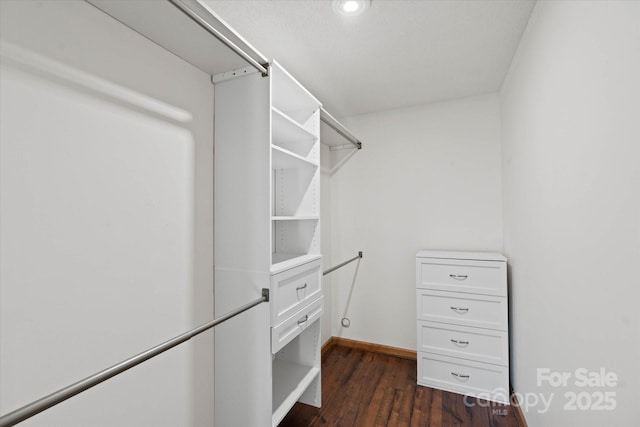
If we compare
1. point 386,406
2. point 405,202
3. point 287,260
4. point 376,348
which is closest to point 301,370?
point 386,406

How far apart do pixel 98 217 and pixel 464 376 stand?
102 inches

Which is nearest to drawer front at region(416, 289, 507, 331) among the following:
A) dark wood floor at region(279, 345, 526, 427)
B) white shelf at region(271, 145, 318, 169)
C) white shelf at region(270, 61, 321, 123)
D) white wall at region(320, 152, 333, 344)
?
dark wood floor at region(279, 345, 526, 427)

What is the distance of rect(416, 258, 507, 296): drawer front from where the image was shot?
2.14 m

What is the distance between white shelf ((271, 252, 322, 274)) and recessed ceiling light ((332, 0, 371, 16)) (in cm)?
132

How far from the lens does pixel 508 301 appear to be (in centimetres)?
221

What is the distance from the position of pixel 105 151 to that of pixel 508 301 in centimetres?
270

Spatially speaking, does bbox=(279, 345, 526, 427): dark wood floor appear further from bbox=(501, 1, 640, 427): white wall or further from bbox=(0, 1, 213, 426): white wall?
bbox=(0, 1, 213, 426): white wall

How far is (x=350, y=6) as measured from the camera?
54.4 inches

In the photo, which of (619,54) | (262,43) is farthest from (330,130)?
(619,54)

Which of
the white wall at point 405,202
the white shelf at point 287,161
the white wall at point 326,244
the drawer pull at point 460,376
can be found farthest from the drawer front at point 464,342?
the white shelf at point 287,161

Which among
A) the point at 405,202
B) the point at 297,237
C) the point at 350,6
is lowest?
the point at 297,237

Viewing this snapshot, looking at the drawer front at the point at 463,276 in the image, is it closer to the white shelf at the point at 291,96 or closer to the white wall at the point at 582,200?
the white wall at the point at 582,200

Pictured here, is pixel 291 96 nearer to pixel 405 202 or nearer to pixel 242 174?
pixel 242 174

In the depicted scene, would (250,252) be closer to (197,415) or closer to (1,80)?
(197,415)
